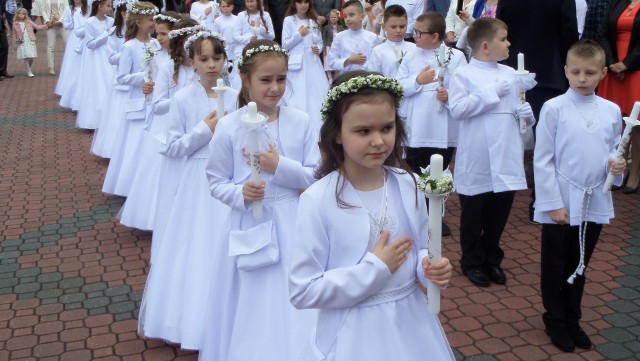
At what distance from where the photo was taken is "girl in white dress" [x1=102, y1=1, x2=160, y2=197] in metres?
8.37

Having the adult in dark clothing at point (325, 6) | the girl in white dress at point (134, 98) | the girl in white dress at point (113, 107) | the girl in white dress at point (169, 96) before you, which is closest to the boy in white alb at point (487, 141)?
the girl in white dress at point (169, 96)

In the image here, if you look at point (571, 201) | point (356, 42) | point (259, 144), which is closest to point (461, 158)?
point (571, 201)

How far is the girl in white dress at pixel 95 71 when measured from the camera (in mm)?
11938

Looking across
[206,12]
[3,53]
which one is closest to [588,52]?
[206,12]

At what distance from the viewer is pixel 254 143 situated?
3859mm

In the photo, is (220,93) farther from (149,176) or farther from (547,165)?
(149,176)

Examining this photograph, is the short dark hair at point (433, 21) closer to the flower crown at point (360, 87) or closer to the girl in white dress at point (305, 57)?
the girl in white dress at point (305, 57)

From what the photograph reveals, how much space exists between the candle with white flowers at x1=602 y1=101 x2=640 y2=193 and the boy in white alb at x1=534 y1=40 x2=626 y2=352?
6cm

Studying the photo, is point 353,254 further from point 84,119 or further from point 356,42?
point 84,119

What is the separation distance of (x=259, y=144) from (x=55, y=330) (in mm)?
2554

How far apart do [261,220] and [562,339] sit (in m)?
2.19

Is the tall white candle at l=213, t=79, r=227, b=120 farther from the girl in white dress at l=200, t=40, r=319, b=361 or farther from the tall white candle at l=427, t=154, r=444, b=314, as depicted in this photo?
the tall white candle at l=427, t=154, r=444, b=314

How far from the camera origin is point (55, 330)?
5.45m

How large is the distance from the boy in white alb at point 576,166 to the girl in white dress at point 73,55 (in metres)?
10.2
